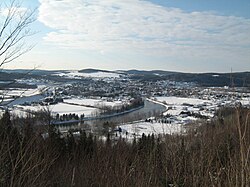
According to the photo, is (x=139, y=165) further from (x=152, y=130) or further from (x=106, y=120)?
(x=106, y=120)

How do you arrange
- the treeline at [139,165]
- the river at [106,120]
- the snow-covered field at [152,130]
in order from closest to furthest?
the treeline at [139,165] → the snow-covered field at [152,130] → the river at [106,120]

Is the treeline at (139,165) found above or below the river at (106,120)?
above

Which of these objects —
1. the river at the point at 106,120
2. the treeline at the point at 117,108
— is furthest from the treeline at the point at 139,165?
the treeline at the point at 117,108

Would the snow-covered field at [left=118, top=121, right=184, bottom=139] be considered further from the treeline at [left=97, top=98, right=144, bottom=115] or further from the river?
the treeline at [left=97, top=98, right=144, bottom=115]

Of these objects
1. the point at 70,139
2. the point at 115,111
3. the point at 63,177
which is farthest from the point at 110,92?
the point at 63,177

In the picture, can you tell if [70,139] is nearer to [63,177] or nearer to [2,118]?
[63,177]

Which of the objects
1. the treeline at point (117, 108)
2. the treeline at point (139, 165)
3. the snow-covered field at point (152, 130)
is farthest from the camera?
the treeline at point (117, 108)

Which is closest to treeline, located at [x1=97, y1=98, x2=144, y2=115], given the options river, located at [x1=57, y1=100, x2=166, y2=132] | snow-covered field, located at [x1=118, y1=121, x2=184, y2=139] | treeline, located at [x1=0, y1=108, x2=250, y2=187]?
river, located at [x1=57, y1=100, x2=166, y2=132]

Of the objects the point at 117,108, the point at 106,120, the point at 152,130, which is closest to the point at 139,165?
the point at 152,130

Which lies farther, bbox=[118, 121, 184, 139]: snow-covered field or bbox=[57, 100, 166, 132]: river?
bbox=[57, 100, 166, 132]: river

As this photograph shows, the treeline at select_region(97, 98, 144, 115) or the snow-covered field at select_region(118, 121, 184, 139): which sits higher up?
the snow-covered field at select_region(118, 121, 184, 139)

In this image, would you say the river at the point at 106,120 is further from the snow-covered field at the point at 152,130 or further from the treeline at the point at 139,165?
the treeline at the point at 139,165
